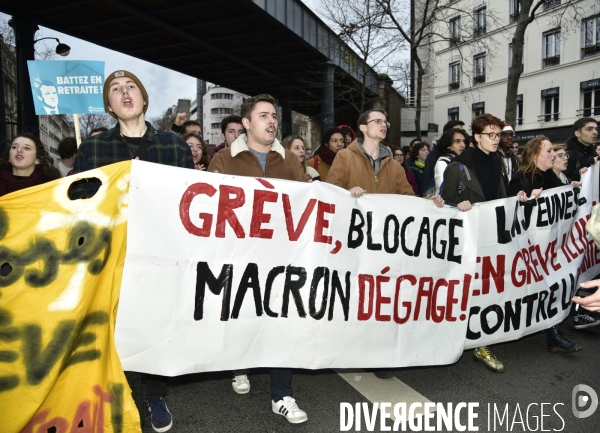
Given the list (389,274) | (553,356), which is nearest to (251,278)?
(389,274)

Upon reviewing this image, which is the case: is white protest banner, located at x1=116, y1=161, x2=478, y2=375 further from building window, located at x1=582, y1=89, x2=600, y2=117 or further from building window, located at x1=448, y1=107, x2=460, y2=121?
building window, located at x1=448, y1=107, x2=460, y2=121

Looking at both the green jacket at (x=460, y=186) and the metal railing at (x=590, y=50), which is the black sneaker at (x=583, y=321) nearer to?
the green jacket at (x=460, y=186)

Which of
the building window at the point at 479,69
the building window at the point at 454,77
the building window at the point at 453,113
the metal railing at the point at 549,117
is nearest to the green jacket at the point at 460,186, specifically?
the metal railing at the point at 549,117

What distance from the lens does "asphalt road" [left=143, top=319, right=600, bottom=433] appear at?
3.10 meters

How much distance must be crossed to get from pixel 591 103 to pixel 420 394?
2934 centimetres

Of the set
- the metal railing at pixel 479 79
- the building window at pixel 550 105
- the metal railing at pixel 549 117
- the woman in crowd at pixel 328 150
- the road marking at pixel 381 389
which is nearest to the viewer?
the road marking at pixel 381 389

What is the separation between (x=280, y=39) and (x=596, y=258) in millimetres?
16931

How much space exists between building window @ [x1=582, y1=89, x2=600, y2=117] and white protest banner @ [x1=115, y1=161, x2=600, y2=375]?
27.4m

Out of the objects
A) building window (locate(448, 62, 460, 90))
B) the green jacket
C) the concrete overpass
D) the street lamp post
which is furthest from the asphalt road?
building window (locate(448, 62, 460, 90))

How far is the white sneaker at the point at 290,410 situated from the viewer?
3.10 m

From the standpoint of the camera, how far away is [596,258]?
208 inches

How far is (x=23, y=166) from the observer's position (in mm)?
4324

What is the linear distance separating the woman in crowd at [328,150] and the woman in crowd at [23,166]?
3.35 meters
